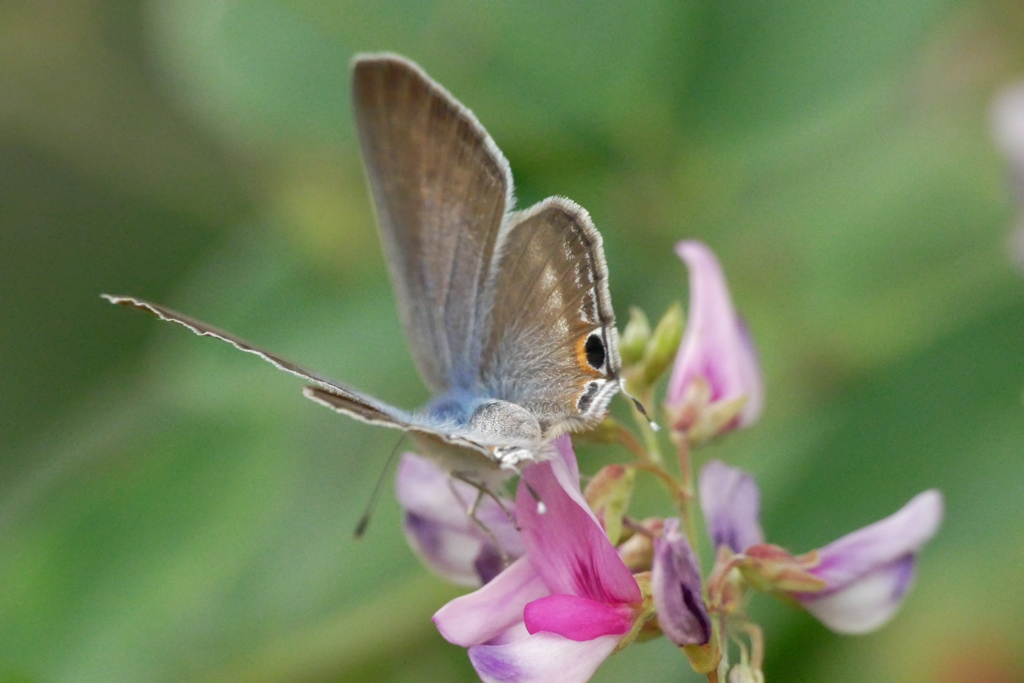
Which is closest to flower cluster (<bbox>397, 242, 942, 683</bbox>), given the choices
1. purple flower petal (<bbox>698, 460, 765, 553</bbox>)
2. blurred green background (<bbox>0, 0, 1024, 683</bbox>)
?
purple flower petal (<bbox>698, 460, 765, 553</bbox>)

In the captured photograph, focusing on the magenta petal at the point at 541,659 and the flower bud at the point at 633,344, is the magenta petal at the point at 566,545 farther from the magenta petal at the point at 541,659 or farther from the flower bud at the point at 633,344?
the flower bud at the point at 633,344

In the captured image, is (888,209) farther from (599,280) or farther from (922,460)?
(599,280)

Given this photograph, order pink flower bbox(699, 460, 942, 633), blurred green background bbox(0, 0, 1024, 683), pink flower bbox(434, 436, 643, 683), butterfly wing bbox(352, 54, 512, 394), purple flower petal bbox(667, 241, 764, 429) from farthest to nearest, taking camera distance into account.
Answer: blurred green background bbox(0, 0, 1024, 683)
purple flower petal bbox(667, 241, 764, 429)
butterfly wing bbox(352, 54, 512, 394)
pink flower bbox(699, 460, 942, 633)
pink flower bbox(434, 436, 643, 683)

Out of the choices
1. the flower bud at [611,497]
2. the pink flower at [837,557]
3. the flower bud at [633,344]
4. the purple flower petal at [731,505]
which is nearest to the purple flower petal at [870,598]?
the pink flower at [837,557]

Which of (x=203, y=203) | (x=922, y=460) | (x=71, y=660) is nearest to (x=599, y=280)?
(x=922, y=460)

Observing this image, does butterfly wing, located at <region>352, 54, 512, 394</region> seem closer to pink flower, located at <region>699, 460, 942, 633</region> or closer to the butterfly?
the butterfly

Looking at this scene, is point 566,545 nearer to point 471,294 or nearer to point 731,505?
point 731,505

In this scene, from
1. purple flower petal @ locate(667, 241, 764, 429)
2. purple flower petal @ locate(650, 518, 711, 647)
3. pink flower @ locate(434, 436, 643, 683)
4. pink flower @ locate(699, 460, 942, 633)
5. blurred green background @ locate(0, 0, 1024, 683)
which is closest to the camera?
purple flower petal @ locate(650, 518, 711, 647)
